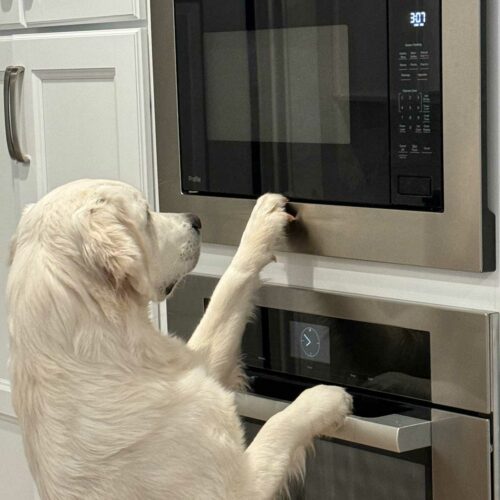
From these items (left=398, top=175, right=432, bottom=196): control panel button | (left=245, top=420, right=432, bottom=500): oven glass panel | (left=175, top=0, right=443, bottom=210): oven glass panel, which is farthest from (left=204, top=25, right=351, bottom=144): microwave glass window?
(left=245, top=420, right=432, bottom=500): oven glass panel

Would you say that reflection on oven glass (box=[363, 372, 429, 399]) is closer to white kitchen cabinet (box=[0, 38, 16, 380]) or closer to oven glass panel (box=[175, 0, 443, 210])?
oven glass panel (box=[175, 0, 443, 210])

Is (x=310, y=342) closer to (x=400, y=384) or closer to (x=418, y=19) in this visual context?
(x=400, y=384)

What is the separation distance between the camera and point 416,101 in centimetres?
145

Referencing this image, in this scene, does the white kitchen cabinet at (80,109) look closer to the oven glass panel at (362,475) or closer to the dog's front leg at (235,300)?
the dog's front leg at (235,300)

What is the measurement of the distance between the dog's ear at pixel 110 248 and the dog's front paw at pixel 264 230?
21 centimetres

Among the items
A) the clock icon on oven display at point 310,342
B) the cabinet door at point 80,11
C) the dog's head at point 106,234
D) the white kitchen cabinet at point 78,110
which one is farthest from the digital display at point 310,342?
the cabinet door at point 80,11

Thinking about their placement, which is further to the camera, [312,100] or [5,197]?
[5,197]

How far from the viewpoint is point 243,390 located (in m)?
1.75

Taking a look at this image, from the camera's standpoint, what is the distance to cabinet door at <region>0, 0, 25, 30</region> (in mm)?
2152

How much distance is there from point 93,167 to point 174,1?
0.41m

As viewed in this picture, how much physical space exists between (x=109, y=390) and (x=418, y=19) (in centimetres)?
66

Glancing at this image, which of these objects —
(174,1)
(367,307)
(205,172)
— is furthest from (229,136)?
(367,307)

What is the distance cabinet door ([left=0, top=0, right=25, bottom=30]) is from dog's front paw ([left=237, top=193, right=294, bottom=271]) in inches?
30.6

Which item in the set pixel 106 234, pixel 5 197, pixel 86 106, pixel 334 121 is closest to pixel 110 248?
pixel 106 234
